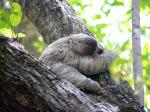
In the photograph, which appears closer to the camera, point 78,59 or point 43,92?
point 43,92

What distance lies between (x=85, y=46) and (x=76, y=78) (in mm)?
848

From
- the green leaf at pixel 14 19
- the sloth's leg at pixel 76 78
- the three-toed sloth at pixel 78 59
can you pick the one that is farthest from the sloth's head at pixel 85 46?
Result: the green leaf at pixel 14 19

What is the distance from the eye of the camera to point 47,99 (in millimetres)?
3725

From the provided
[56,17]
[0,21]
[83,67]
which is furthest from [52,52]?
[0,21]

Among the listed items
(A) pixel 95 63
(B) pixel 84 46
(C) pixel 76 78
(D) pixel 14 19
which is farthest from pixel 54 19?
(C) pixel 76 78

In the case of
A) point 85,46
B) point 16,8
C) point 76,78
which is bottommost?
point 76,78

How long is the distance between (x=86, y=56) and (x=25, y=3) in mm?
1451

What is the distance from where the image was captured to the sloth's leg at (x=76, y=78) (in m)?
4.46

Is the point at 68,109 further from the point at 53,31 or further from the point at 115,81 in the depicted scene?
the point at 53,31

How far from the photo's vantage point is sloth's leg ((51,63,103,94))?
4.46 m

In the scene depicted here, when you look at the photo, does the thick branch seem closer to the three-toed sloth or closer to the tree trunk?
the three-toed sloth

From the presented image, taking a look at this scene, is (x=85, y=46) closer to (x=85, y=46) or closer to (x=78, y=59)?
(x=85, y=46)

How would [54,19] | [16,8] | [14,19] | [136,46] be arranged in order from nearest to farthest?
1. [14,19]
2. [16,8]
3. [136,46]
4. [54,19]

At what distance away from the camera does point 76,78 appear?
4613 millimetres
